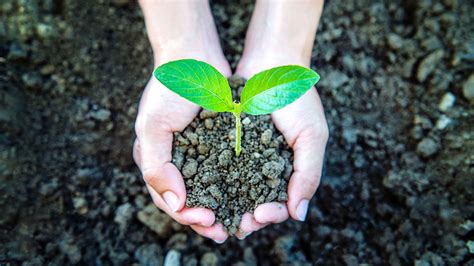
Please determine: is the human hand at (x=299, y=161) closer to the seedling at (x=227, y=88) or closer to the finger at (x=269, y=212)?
the finger at (x=269, y=212)

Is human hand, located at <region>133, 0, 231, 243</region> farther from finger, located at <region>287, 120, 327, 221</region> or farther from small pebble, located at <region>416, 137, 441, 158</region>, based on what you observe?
small pebble, located at <region>416, 137, 441, 158</region>

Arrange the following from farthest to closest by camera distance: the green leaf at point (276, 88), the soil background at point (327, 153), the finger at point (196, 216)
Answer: the soil background at point (327, 153)
the finger at point (196, 216)
the green leaf at point (276, 88)

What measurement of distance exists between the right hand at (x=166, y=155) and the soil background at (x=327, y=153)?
27cm

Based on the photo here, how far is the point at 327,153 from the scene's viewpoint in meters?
1.62

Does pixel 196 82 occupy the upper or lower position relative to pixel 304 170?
upper

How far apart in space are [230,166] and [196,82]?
308 mm

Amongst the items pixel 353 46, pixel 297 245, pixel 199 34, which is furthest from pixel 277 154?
pixel 353 46

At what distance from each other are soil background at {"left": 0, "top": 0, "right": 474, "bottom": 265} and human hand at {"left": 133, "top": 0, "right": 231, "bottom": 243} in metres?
0.24

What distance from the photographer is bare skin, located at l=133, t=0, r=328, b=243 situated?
4.07ft

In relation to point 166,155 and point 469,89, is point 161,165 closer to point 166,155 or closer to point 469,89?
point 166,155

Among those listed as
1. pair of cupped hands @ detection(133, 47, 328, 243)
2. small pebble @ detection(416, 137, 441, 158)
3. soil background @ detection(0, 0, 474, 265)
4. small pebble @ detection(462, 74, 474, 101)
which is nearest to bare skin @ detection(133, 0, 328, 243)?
pair of cupped hands @ detection(133, 47, 328, 243)

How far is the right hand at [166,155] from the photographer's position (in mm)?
1227

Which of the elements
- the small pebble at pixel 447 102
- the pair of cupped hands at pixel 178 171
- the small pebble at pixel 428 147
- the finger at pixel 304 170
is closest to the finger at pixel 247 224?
the pair of cupped hands at pixel 178 171

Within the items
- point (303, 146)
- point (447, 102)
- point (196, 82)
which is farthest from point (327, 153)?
point (196, 82)
